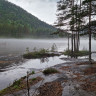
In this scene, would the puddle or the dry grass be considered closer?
the dry grass

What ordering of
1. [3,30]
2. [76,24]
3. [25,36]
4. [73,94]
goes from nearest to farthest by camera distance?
[73,94] < [76,24] < [3,30] < [25,36]

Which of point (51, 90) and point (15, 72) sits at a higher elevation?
point (51, 90)

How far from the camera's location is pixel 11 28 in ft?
319

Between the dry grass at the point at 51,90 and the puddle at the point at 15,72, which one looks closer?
the dry grass at the point at 51,90

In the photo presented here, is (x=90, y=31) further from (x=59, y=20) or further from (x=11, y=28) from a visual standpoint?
(x=11, y=28)

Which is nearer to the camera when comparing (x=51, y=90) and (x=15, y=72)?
(x=51, y=90)

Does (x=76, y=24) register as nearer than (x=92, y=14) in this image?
No

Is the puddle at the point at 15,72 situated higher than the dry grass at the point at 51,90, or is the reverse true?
the dry grass at the point at 51,90

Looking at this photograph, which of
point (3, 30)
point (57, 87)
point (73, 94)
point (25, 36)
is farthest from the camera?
point (25, 36)

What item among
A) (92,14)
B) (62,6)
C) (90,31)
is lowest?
(90,31)

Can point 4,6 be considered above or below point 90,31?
above

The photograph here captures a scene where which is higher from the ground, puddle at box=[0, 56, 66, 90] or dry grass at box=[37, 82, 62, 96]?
dry grass at box=[37, 82, 62, 96]

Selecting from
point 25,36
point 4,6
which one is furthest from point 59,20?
point 4,6

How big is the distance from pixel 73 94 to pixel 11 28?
98050 millimetres
